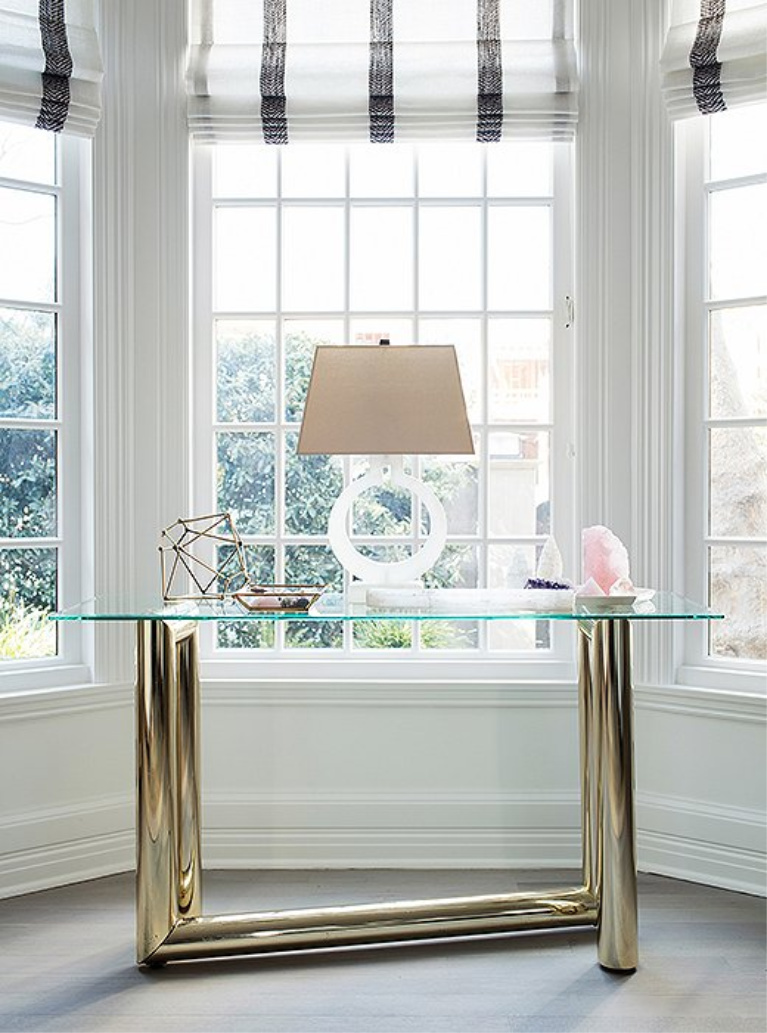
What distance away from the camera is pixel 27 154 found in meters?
3.22

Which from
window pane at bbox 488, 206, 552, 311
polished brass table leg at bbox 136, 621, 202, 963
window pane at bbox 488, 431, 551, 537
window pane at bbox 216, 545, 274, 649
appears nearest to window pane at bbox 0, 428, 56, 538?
window pane at bbox 216, 545, 274, 649

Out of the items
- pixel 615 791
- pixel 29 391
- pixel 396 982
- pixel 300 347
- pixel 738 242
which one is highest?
pixel 738 242

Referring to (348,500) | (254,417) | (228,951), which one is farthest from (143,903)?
(254,417)

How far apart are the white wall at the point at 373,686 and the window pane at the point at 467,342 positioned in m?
0.32

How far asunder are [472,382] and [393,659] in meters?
0.88

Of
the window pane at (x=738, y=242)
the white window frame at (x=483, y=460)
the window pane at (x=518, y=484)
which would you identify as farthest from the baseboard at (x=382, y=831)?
the window pane at (x=738, y=242)

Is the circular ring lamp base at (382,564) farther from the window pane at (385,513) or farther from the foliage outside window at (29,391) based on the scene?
the foliage outside window at (29,391)

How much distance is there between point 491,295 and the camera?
133 inches

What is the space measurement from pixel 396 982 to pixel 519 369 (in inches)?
70.6

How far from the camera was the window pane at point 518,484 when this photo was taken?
3395mm

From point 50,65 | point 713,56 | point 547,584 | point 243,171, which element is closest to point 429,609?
point 547,584

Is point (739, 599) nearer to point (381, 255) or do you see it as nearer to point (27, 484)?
point (381, 255)

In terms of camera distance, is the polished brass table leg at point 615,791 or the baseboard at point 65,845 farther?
the baseboard at point 65,845

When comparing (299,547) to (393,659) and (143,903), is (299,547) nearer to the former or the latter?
(393,659)
